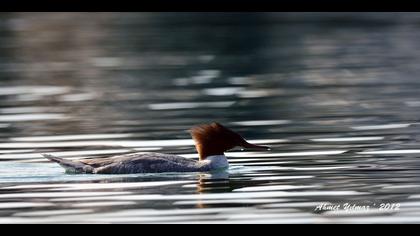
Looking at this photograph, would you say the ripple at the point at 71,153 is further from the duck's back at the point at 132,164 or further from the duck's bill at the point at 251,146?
the duck's bill at the point at 251,146

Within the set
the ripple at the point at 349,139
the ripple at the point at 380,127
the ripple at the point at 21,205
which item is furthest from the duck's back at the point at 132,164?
the ripple at the point at 380,127

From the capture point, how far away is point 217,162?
17.5m

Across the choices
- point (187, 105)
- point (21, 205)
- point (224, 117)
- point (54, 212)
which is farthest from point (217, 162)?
point (187, 105)

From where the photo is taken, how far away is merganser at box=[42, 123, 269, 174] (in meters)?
17.1

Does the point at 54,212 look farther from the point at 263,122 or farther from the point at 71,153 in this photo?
the point at 263,122

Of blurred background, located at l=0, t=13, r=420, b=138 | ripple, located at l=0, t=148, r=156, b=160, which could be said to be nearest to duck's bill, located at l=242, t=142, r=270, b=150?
ripple, located at l=0, t=148, r=156, b=160

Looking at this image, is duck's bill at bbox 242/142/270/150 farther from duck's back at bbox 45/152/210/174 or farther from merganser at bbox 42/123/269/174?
duck's back at bbox 45/152/210/174

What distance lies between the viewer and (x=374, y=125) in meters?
20.3

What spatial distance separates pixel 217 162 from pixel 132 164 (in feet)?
3.50

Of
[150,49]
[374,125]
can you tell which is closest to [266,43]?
[150,49]

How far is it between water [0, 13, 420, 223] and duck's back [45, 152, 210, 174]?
0.13 metres

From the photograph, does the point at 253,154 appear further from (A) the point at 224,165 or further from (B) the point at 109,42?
(B) the point at 109,42

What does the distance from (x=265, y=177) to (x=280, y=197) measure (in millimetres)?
1433
